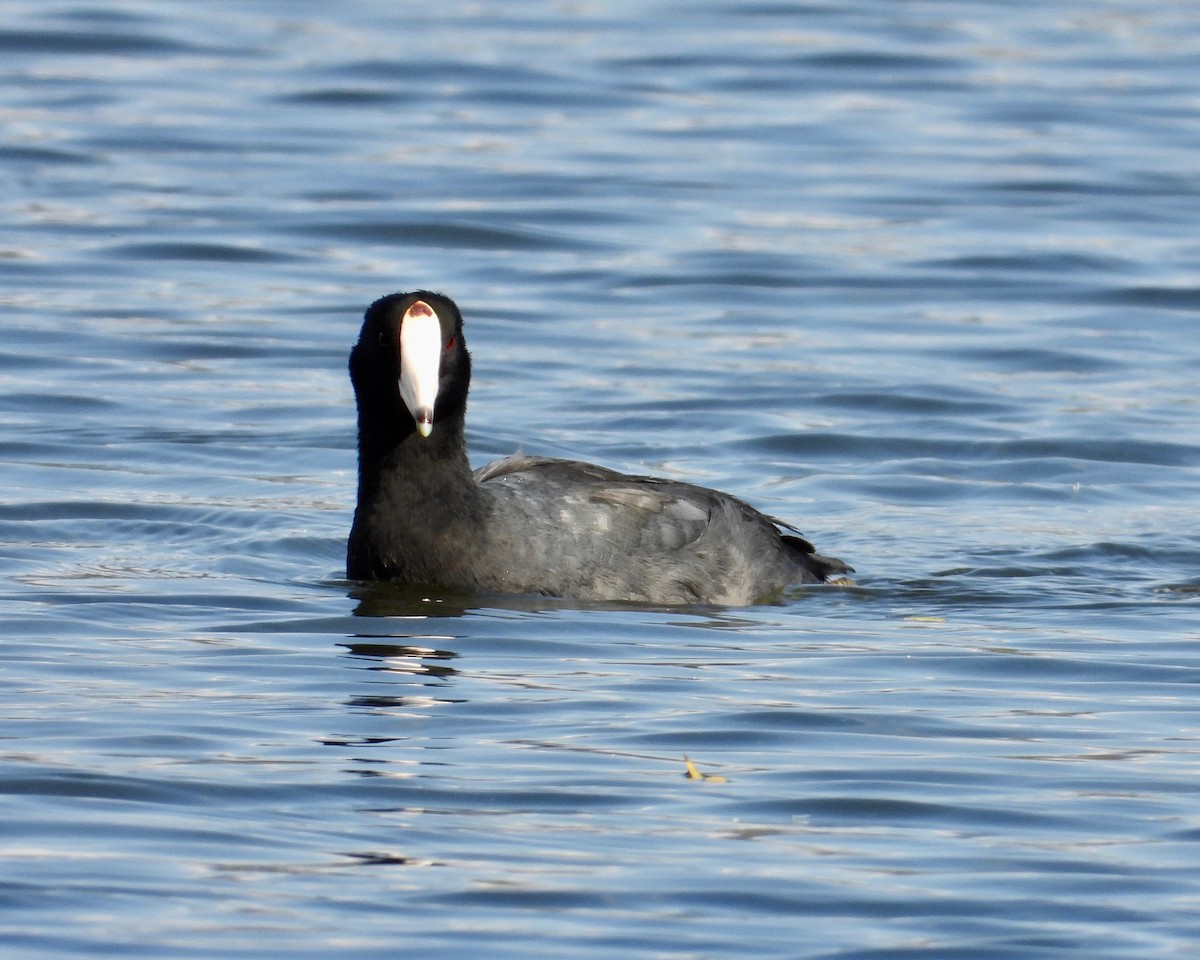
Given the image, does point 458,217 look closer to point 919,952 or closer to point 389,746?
point 389,746

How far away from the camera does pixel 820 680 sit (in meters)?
7.22

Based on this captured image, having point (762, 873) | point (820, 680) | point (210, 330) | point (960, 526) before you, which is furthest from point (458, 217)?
point (762, 873)

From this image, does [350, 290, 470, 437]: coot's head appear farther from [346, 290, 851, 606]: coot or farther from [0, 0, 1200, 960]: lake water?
[0, 0, 1200, 960]: lake water

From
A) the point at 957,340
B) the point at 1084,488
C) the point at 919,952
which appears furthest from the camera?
the point at 957,340

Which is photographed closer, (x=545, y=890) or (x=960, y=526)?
(x=545, y=890)

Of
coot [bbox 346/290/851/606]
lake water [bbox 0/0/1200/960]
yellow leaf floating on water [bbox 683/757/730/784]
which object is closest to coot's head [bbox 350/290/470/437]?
coot [bbox 346/290/851/606]

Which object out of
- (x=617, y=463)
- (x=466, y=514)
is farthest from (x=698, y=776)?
(x=617, y=463)

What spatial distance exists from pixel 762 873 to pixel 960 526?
16.1ft

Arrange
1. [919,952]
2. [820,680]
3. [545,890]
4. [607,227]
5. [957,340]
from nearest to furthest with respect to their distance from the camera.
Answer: [919,952]
[545,890]
[820,680]
[957,340]
[607,227]

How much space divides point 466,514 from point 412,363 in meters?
0.56

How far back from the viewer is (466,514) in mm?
8242

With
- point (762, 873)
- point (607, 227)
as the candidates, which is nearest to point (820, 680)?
point (762, 873)

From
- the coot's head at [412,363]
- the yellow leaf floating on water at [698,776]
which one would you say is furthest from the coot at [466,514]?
the yellow leaf floating on water at [698,776]

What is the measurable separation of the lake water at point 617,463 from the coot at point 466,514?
0.49ft
